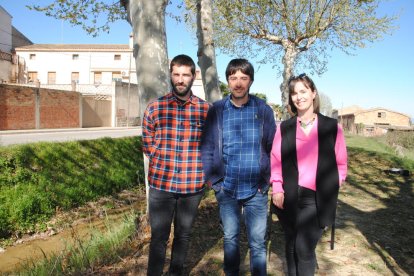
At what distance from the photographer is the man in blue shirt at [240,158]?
3.00 metres

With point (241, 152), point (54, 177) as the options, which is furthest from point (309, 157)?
point (54, 177)

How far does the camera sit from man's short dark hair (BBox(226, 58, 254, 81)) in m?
3.00

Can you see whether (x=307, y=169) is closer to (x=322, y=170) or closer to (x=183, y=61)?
(x=322, y=170)

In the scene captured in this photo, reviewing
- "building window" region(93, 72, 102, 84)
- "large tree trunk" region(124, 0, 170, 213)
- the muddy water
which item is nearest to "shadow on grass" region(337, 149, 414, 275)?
"large tree trunk" region(124, 0, 170, 213)

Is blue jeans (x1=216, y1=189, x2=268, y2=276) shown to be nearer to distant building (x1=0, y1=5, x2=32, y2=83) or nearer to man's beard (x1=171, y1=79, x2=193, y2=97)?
man's beard (x1=171, y1=79, x2=193, y2=97)

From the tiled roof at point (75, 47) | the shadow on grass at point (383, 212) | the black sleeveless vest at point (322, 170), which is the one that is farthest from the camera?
the tiled roof at point (75, 47)

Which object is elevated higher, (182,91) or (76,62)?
(76,62)

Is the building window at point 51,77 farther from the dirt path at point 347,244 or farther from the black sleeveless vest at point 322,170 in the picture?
the black sleeveless vest at point 322,170

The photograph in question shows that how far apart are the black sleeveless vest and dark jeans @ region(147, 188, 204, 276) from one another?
84 centimetres

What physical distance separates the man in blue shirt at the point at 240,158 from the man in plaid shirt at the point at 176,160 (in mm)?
152

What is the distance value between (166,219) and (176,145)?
0.68 metres

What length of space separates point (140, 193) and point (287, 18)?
1135cm

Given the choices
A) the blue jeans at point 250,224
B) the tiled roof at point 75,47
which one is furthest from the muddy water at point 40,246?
the tiled roof at point 75,47

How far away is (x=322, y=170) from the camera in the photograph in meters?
2.88
